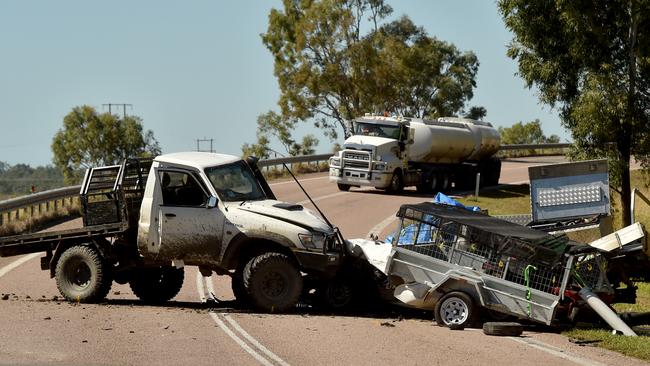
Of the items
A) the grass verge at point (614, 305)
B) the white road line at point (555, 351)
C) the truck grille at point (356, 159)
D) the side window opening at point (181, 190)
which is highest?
the truck grille at point (356, 159)

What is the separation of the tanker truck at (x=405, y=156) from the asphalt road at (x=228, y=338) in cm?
2187

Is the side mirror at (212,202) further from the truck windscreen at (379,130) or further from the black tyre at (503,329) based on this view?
the truck windscreen at (379,130)

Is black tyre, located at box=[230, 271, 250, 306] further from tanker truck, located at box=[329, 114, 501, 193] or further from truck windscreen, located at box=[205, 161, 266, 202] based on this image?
tanker truck, located at box=[329, 114, 501, 193]

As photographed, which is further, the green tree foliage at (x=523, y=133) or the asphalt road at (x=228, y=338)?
the green tree foliage at (x=523, y=133)

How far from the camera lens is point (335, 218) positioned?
32688 mm

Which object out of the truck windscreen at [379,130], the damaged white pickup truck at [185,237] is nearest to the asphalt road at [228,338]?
the damaged white pickup truck at [185,237]

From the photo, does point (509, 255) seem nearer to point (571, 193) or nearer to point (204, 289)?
point (571, 193)

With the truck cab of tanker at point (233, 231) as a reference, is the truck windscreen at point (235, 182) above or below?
above

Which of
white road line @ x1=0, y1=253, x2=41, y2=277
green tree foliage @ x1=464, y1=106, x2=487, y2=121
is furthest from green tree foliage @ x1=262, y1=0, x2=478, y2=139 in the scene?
white road line @ x1=0, y1=253, x2=41, y2=277

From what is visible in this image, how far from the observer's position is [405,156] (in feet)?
136

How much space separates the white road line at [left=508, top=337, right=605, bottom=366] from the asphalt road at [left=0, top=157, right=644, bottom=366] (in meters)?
0.01

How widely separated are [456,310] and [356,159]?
83.5ft

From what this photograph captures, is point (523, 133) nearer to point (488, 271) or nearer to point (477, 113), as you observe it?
point (477, 113)

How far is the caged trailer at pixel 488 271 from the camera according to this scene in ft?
49.9
